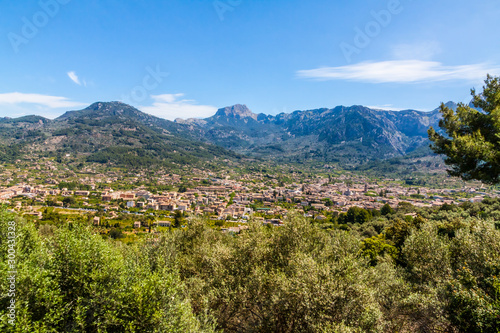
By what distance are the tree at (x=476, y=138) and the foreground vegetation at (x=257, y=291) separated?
3894mm

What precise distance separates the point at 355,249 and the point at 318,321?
8.85 meters

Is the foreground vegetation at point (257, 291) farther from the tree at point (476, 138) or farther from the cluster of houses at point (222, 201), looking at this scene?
the cluster of houses at point (222, 201)

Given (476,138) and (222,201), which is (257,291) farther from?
(222,201)

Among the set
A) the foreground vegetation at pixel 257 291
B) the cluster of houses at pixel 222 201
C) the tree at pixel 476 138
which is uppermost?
the tree at pixel 476 138

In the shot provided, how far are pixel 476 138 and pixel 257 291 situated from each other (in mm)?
16145

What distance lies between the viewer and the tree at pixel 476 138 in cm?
1327

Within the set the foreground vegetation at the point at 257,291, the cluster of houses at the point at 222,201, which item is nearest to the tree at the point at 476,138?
the foreground vegetation at the point at 257,291

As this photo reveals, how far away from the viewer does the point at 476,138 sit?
13812 mm

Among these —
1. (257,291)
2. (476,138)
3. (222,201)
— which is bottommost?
(222,201)

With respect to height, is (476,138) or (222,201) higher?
(476,138)

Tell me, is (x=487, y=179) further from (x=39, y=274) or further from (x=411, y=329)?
(x=39, y=274)

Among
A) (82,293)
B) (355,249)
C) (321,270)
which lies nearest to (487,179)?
(355,249)

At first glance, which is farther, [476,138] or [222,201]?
[222,201]

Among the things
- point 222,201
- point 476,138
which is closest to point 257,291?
point 476,138
